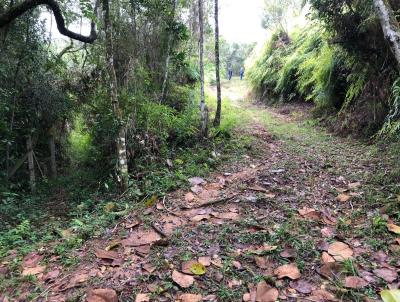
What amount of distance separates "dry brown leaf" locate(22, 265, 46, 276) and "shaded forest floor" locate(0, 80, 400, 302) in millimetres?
13

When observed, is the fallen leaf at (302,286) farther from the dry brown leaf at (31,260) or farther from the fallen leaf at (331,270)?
the dry brown leaf at (31,260)

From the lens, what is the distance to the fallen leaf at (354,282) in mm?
3094

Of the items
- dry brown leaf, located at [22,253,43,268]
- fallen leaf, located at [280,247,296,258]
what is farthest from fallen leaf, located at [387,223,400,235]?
dry brown leaf, located at [22,253,43,268]

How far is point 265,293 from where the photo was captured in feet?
10.2

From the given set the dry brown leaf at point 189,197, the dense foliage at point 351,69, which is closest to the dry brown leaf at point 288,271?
the dry brown leaf at point 189,197

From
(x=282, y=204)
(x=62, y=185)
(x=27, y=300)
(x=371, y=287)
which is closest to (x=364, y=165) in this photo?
(x=282, y=204)

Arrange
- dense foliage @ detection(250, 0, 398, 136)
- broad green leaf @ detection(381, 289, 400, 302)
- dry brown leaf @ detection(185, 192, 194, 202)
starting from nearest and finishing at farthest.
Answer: broad green leaf @ detection(381, 289, 400, 302) → dry brown leaf @ detection(185, 192, 194, 202) → dense foliage @ detection(250, 0, 398, 136)

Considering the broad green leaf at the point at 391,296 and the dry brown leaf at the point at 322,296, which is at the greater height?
the broad green leaf at the point at 391,296

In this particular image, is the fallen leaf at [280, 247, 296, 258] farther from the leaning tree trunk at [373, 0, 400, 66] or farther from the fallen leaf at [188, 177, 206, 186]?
the leaning tree trunk at [373, 0, 400, 66]

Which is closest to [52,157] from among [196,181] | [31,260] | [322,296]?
[196,181]

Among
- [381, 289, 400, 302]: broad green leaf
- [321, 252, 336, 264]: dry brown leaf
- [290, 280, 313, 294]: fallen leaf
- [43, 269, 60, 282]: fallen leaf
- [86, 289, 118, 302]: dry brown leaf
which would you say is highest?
→ [381, 289, 400, 302]: broad green leaf

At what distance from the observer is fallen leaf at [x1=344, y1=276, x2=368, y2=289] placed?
3.09m

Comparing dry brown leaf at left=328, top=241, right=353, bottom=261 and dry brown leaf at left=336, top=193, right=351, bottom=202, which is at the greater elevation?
dry brown leaf at left=336, top=193, right=351, bottom=202

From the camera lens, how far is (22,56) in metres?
7.31
